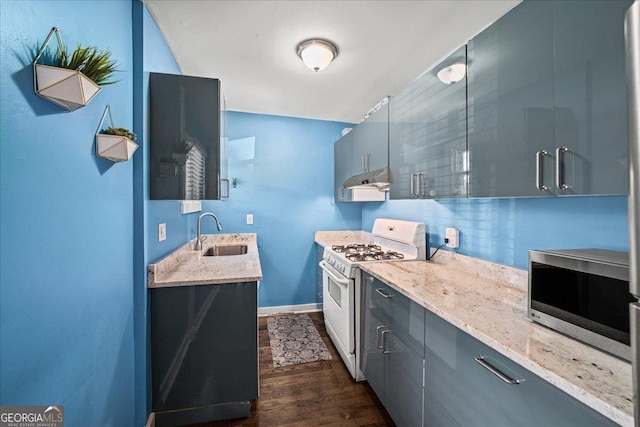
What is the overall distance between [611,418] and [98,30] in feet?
6.91

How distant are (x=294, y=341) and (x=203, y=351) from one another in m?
1.20

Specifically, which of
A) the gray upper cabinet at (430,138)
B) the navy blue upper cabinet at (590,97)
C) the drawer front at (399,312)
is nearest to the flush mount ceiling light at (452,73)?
the gray upper cabinet at (430,138)

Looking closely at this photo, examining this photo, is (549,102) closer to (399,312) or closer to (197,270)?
(399,312)

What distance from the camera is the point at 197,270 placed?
1.86 metres

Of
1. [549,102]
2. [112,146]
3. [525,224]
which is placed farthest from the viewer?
[525,224]

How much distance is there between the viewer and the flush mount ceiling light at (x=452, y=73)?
1.50 metres

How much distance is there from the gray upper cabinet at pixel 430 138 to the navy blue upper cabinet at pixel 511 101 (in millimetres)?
77

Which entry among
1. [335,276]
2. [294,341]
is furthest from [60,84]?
[294,341]

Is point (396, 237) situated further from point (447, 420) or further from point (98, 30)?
point (98, 30)

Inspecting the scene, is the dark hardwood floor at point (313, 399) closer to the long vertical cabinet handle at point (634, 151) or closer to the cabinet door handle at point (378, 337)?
the cabinet door handle at point (378, 337)

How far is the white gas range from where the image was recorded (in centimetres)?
210

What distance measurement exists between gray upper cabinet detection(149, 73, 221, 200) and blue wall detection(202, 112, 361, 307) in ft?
4.93

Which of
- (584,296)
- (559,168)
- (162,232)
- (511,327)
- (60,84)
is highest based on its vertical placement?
(60,84)

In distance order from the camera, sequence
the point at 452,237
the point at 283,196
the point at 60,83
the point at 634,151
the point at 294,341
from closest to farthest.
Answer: the point at 634,151 < the point at 60,83 < the point at 452,237 < the point at 294,341 < the point at 283,196
